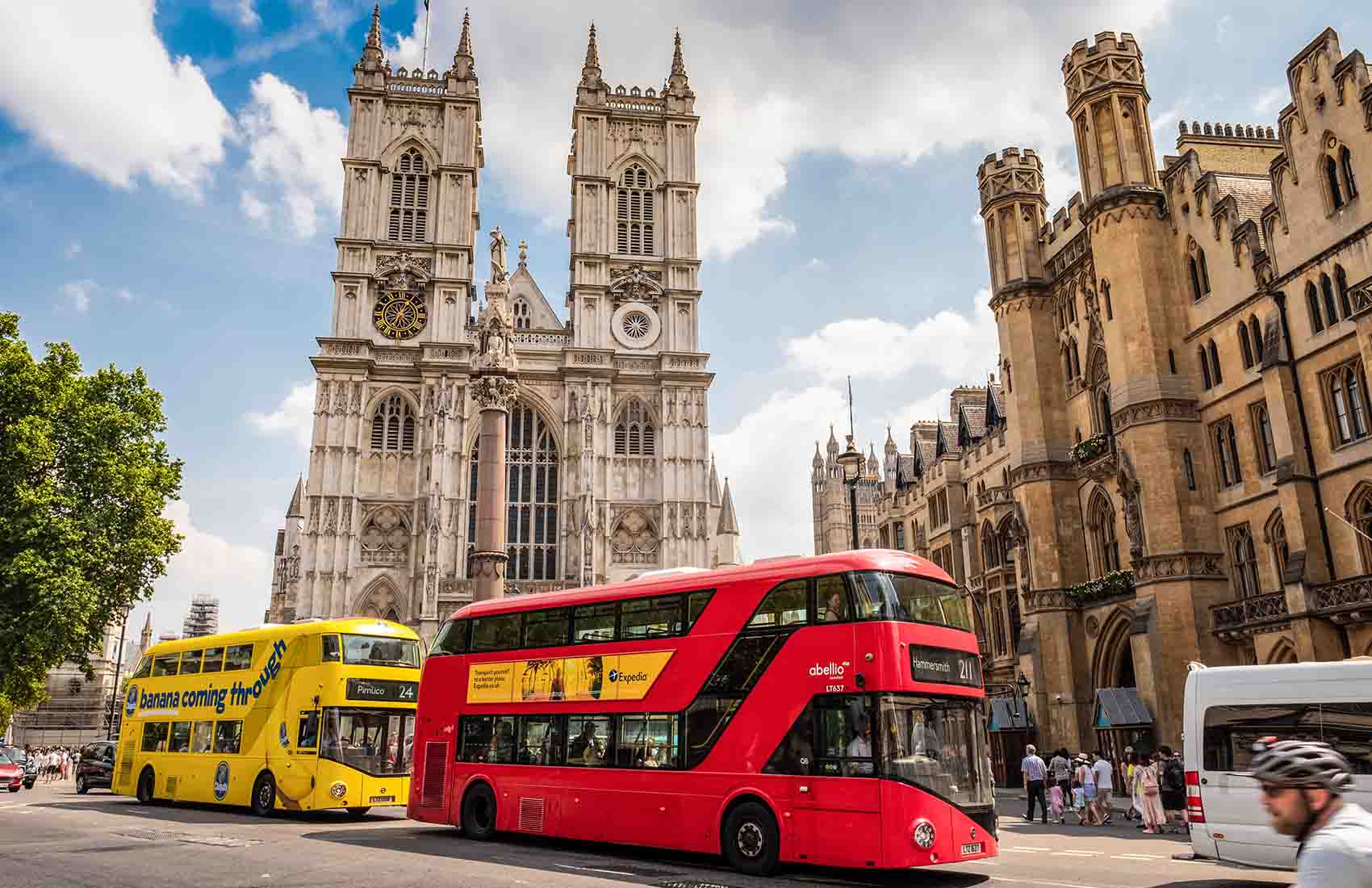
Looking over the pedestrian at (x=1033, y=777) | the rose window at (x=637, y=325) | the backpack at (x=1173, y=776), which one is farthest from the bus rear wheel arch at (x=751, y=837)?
the rose window at (x=637, y=325)

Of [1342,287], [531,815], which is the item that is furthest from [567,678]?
[1342,287]

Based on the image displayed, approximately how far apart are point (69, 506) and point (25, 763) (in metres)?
11.1

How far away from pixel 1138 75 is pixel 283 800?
27.4 m

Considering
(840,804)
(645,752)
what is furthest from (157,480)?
(840,804)

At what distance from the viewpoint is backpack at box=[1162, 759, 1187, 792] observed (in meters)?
17.6

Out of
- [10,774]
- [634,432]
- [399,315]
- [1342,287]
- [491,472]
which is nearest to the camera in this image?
[1342,287]

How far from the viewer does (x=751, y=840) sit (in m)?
11.9

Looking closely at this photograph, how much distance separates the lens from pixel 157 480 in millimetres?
31359

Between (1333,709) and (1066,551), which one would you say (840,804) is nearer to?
(1333,709)

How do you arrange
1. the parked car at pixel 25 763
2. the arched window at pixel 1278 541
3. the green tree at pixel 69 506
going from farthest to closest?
the parked car at pixel 25 763 < the green tree at pixel 69 506 < the arched window at pixel 1278 541

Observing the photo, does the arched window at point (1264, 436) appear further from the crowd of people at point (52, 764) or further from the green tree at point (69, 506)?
the crowd of people at point (52, 764)

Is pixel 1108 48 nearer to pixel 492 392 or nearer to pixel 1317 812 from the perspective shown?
pixel 492 392

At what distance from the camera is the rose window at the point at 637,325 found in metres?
A: 53.8

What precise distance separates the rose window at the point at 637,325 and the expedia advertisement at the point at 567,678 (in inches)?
1544
